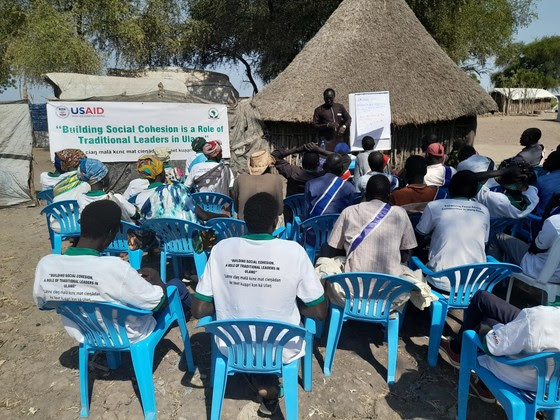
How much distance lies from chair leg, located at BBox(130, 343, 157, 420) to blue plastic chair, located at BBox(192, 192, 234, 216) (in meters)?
2.72

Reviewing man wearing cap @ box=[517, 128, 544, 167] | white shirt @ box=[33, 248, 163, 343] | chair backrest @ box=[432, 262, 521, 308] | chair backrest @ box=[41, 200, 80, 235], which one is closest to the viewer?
white shirt @ box=[33, 248, 163, 343]

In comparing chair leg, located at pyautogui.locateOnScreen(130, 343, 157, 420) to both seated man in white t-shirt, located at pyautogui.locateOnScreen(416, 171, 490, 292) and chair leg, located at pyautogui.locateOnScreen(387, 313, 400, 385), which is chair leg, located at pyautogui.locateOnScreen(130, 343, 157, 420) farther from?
seated man in white t-shirt, located at pyautogui.locateOnScreen(416, 171, 490, 292)

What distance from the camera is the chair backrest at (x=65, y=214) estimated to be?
4.64 m

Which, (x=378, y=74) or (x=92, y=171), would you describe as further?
(x=378, y=74)

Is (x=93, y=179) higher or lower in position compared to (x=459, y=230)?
higher

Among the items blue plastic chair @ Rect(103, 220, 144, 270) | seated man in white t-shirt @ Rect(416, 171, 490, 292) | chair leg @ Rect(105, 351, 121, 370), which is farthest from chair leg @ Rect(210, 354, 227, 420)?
blue plastic chair @ Rect(103, 220, 144, 270)

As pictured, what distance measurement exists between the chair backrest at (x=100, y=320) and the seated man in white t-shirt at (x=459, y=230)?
2289 mm

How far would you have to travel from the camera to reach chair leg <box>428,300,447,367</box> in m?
3.23

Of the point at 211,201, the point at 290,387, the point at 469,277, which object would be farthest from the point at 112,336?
the point at 211,201

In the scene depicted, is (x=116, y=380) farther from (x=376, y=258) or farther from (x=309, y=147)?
(x=309, y=147)

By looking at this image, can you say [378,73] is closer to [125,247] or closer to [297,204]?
[297,204]

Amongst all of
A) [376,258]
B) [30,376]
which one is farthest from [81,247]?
[376,258]

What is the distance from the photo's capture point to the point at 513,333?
2129mm

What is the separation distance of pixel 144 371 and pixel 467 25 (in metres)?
18.7
